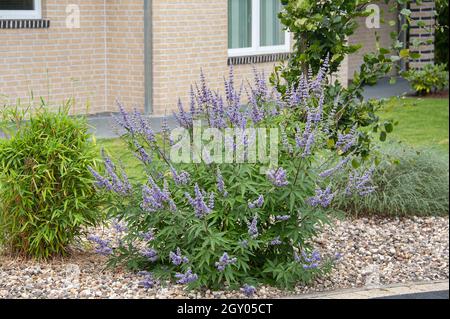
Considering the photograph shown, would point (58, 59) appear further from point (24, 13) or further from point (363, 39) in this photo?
point (363, 39)

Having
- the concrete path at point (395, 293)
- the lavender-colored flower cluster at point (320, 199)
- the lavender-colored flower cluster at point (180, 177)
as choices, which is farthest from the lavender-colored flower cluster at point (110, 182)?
the concrete path at point (395, 293)

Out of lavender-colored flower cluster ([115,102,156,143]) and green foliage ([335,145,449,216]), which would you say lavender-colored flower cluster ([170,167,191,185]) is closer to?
lavender-colored flower cluster ([115,102,156,143])

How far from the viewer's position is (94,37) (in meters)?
13.5

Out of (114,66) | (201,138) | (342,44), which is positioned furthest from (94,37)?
(201,138)

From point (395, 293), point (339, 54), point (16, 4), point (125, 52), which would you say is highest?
point (16, 4)

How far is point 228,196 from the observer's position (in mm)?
5477

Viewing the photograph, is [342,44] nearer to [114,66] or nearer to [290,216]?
[290,216]

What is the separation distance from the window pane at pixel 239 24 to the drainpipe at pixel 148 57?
221 centimetres

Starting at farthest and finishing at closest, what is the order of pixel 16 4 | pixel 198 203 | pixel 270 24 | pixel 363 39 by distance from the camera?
pixel 363 39, pixel 270 24, pixel 16 4, pixel 198 203

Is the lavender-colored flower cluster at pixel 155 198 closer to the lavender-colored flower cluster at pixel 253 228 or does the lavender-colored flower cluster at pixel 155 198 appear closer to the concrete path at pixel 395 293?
the lavender-colored flower cluster at pixel 253 228

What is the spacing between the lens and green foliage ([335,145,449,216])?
8.05 metres

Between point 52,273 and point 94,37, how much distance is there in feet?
26.3

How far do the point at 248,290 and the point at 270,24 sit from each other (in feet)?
36.6

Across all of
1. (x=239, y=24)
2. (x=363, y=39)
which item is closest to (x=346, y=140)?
(x=239, y=24)
